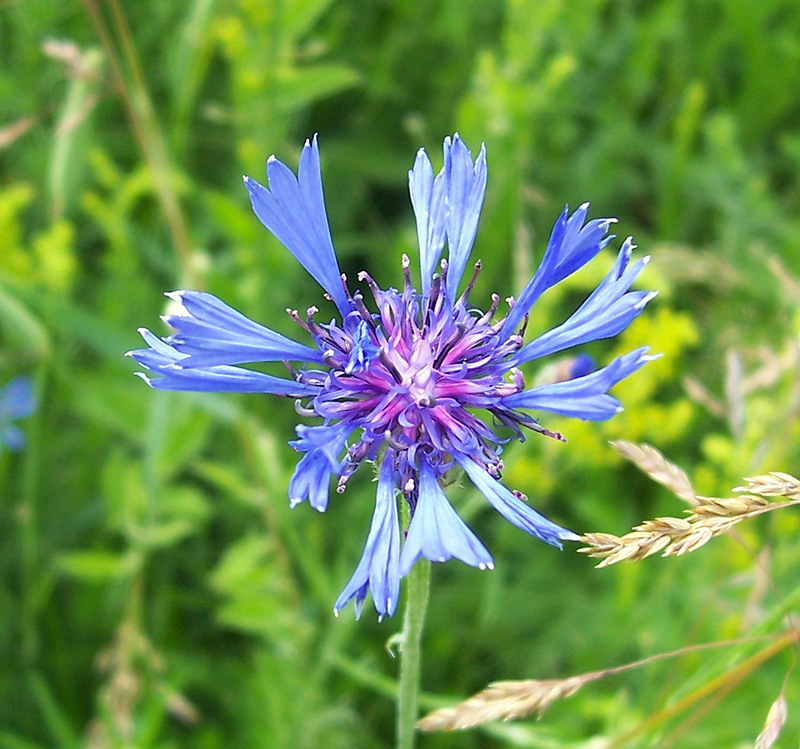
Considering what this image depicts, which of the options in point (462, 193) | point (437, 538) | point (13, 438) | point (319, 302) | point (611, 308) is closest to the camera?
point (437, 538)

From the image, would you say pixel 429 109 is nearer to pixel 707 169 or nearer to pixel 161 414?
pixel 707 169

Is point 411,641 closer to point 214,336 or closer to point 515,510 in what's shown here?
point 515,510

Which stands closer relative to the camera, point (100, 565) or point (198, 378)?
point (198, 378)

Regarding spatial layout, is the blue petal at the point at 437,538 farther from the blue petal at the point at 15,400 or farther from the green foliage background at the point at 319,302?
the blue petal at the point at 15,400

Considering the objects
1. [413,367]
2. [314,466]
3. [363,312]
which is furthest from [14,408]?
[314,466]

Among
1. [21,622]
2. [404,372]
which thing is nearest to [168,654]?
[21,622]

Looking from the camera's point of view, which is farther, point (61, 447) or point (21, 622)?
point (61, 447)

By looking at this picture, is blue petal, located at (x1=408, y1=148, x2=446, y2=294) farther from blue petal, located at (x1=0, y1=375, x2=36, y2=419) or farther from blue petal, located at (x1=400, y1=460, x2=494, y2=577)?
blue petal, located at (x1=0, y1=375, x2=36, y2=419)
